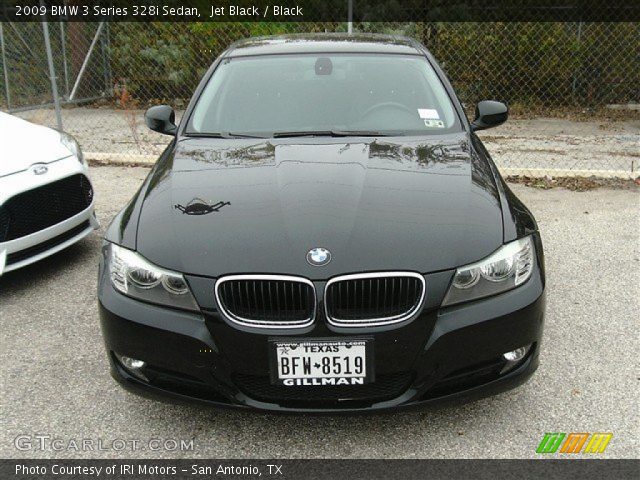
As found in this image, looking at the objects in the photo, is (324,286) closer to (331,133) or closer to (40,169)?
(331,133)

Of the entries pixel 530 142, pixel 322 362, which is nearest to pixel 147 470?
pixel 322 362

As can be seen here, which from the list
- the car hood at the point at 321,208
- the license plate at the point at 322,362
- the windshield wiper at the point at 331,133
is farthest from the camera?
the windshield wiper at the point at 331,133

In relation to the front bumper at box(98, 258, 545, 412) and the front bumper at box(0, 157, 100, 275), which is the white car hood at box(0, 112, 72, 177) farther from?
the front bumper at box(98, 258, 545, 412)

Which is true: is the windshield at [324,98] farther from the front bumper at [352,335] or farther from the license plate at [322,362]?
the license plate at [322,362]

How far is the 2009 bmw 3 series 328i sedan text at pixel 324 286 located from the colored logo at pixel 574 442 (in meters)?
0.30

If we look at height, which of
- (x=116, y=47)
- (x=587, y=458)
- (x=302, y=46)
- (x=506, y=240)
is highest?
(x=302, y=46)

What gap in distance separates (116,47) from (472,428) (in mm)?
11316

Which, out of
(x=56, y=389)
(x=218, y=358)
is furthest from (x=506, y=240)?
(x=56, y=389)

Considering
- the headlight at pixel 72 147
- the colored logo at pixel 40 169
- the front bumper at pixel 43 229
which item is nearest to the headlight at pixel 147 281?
the front bumper at pixel 43 229

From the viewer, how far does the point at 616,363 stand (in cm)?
327

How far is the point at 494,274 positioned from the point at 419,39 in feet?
29.8

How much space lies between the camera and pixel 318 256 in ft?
8.01

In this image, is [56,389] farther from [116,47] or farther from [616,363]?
[116,47]

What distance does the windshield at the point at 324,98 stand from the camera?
12.1ft
